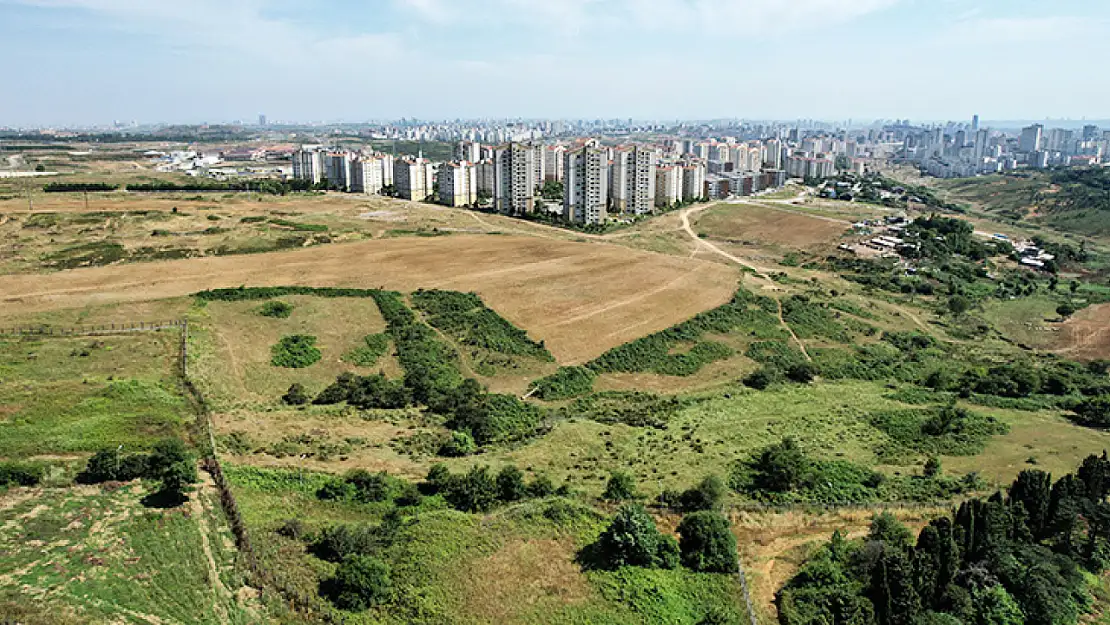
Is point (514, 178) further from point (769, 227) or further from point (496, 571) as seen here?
point (496, 571)

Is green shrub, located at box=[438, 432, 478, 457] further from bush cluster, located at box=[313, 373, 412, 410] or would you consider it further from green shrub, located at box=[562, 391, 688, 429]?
green shrub, located at box=[562, 391, 688, 429]

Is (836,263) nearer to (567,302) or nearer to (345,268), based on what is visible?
(567,302)

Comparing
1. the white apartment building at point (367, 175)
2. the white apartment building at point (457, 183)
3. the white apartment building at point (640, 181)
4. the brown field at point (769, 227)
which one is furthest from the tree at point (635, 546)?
the white apartment building at point (367, 175)

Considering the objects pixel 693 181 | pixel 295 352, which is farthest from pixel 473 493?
pixel 693 181

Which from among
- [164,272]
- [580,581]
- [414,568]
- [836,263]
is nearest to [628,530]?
[580,581]

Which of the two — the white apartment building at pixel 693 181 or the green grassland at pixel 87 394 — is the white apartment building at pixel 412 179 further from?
the green grassland at pixel 87 394

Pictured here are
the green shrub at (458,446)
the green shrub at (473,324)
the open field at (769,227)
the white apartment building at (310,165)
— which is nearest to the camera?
the green shrub at (458,446)

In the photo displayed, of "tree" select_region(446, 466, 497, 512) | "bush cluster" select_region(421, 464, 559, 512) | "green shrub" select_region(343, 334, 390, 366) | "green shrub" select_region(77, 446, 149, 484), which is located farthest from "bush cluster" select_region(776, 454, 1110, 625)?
"green shrub" select_region(343, 334, 390, 366)
